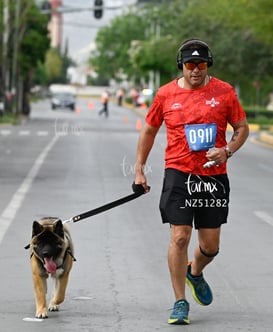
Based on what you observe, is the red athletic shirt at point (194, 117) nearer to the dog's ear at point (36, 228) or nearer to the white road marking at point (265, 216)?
the dog's ear at point (36, 228)

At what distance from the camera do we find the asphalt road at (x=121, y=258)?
8391 millimetres

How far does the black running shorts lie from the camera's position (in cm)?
811

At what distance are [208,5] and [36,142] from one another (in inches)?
1322

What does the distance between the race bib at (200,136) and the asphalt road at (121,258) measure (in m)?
1.22

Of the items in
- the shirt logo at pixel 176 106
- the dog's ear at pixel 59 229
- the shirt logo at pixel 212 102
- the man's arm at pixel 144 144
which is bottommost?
the dog's ear at pixel 59 229

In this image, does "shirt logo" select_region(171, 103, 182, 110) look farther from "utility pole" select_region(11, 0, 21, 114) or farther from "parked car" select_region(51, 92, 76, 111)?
"parked car" select_region(51, 92, 76, 111)

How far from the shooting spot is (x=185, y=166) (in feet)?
26.7

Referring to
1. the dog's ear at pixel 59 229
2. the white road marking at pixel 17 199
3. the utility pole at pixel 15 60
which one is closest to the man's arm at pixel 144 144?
the dog's ear at pixel 59 229

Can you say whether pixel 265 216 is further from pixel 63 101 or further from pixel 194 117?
pixel 63 101

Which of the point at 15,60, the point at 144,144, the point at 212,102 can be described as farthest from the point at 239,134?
the point at 15,60

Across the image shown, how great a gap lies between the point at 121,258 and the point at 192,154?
3.75 meters

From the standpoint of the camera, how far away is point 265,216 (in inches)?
637

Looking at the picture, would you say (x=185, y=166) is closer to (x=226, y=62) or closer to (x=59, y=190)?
(x=59, y=190)

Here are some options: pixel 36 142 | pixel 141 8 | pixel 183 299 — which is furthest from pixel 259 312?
pixel 141 8
